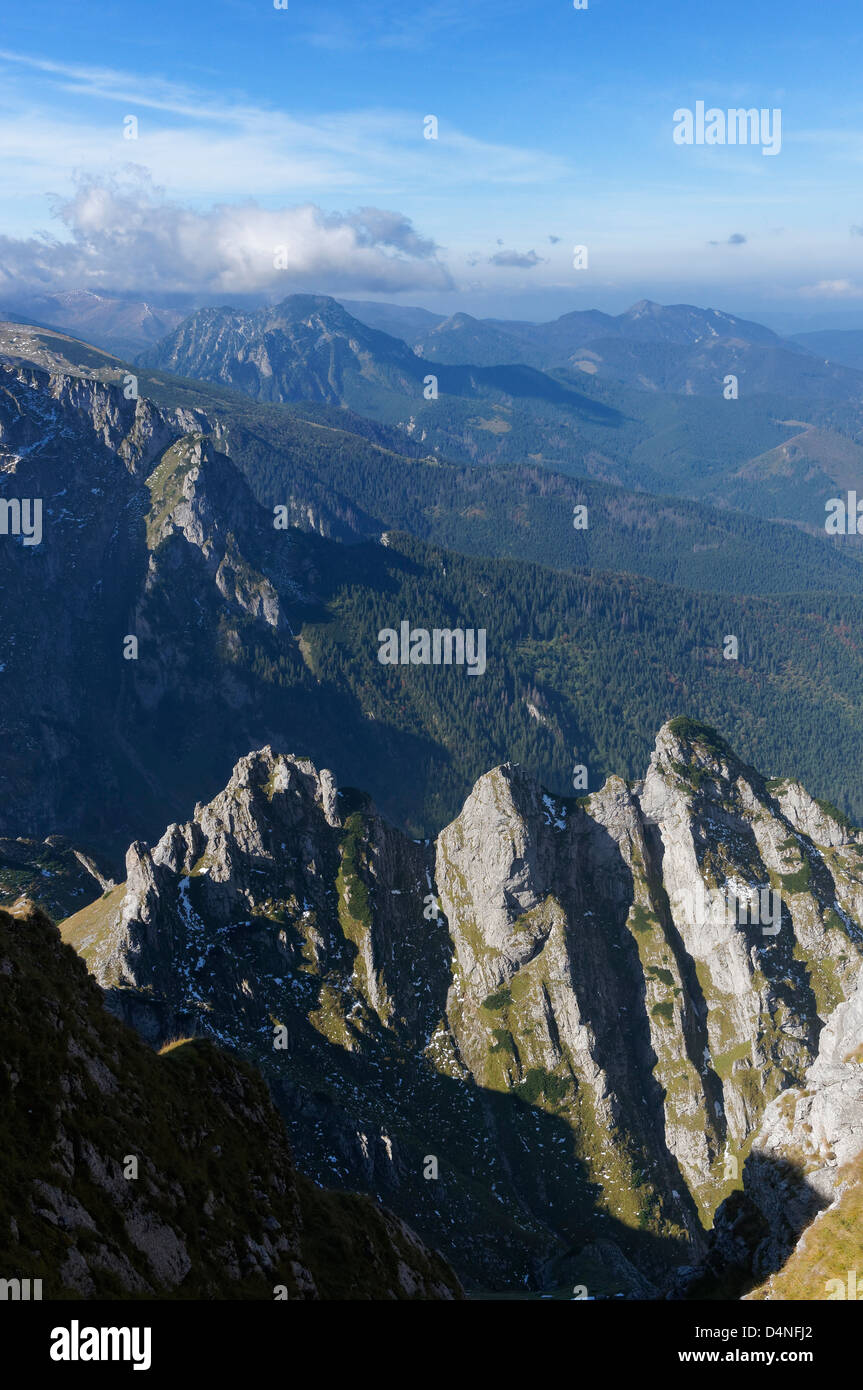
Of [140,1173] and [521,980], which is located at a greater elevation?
[140,1173]

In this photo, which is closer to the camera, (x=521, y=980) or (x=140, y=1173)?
(x=140, y=1173)

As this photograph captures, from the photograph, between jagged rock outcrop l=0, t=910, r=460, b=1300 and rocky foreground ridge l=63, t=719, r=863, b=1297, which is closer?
jagged rock outcrop l=0, t=910, r=460, b=1300

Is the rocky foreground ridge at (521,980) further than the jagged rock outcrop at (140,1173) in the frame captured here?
Yes
